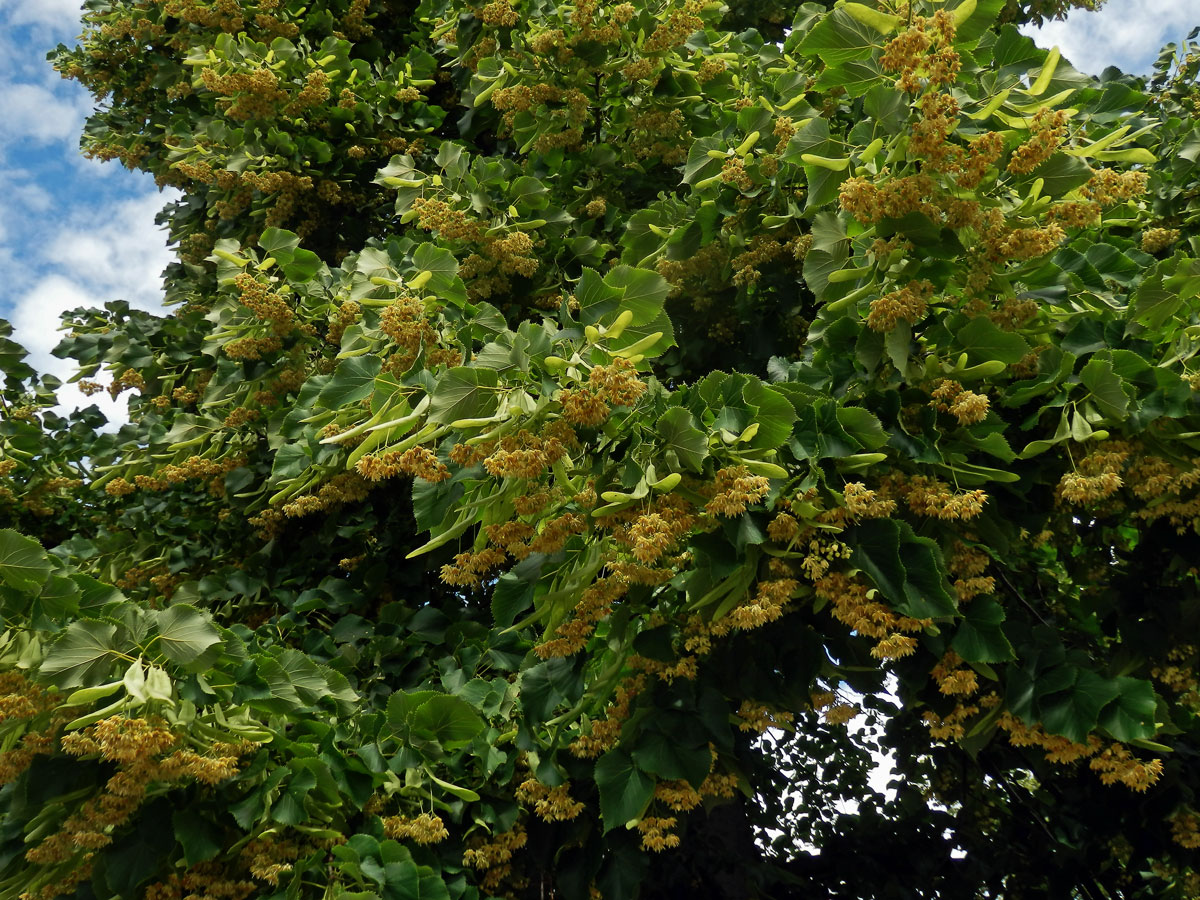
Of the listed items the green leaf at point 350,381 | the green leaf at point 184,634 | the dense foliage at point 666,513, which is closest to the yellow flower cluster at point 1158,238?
the dense foliage at point 666,513

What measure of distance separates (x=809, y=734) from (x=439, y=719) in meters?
2.65

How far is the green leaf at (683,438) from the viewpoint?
236 cm

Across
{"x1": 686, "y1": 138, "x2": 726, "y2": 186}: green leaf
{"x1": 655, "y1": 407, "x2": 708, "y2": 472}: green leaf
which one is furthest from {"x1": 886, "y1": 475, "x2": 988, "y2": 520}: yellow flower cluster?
{"x1": 686, "y1": 138, "x2": 726, "y2": 186}: green leaf

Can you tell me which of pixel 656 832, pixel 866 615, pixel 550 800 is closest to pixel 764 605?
pixel 866 615

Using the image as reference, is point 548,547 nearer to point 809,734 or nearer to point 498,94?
point 498,94

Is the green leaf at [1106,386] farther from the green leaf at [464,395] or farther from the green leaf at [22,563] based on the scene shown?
the green leaf at [22,563]

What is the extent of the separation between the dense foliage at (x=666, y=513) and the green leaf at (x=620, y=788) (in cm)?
2

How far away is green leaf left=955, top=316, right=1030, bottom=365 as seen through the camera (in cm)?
258

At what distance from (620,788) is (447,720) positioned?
2.27 ft

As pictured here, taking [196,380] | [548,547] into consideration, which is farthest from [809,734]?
[196,380]

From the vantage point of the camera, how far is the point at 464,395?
2434 millimetres

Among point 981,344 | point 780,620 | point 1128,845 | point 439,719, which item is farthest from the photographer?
point 1128,845

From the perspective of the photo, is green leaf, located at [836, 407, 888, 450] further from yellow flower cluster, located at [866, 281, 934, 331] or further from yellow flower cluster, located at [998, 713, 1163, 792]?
yellow flower cluster, located at [998, 713, 1163, 792]

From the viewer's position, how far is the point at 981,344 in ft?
8.68
